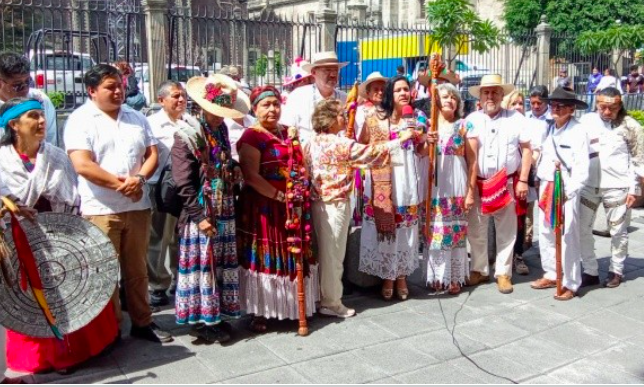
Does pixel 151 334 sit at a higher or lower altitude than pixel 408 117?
lower

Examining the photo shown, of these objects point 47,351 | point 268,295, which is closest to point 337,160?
point 268,295

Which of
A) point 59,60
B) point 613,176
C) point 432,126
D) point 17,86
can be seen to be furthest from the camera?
point 59,60

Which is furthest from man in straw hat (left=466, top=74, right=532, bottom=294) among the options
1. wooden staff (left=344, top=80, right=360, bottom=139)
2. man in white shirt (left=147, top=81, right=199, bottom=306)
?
man in white shirt (left=147, top=81, right=199, bottom=306)

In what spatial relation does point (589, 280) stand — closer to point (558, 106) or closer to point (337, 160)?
point (558, 106)

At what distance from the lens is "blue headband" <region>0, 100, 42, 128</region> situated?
398 centimetres

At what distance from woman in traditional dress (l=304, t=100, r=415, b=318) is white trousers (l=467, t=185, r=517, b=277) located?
4.58 feet

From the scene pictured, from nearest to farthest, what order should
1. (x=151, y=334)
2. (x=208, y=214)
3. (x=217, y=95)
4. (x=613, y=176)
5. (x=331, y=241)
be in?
(x=208, y=214) → (x=217, y=95) → (x=151, y=334) → (x=331, y=241) → (x=613, y=176)

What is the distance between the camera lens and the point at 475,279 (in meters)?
6.09

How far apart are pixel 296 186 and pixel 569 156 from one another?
8.38 ft

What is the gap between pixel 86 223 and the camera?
3.92 m

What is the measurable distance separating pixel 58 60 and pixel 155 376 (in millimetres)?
8760

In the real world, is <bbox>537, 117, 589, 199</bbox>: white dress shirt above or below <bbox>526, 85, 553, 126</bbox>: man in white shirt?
below

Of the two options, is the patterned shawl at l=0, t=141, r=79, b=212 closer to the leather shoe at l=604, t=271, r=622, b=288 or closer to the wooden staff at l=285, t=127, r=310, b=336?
the wooden staff at l=285, t=127, r=310, b=336

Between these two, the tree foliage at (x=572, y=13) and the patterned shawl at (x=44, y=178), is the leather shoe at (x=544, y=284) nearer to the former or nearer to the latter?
the patterned shawl at (x=44, y=178)
